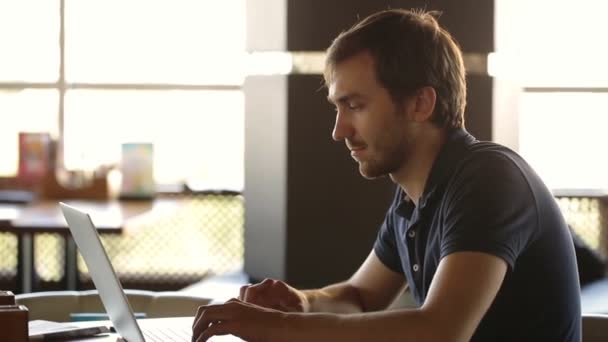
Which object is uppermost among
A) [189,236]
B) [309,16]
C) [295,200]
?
[309,16]

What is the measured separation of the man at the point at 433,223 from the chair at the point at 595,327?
27.0 inches

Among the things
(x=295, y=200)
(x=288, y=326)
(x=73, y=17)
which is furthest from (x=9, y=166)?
(x=288, y=326)

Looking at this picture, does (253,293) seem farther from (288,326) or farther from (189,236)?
(189,236)

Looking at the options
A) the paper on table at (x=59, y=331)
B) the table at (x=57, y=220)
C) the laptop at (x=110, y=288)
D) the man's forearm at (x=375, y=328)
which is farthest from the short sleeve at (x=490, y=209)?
the table at (x=57, y=220)

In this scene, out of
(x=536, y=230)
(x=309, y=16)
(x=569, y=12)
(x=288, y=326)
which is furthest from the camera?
(x=569, y=12)

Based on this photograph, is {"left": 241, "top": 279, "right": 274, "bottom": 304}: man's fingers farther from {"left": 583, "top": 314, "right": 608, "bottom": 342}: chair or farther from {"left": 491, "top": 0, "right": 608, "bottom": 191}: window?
{"left": 491, "top": 0, "right": 608, "bottom": 191}: window

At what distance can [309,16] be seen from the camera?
3.57m

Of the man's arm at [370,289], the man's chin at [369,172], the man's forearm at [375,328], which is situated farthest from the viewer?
the man's arm at [370,289]

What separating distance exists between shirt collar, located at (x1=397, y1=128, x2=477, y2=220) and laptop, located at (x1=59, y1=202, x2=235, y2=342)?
0.45 metres

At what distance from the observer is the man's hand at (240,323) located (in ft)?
5.37

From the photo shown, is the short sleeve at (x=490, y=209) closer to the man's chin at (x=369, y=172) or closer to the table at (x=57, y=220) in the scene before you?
the man's chin at (x=369, y=172)

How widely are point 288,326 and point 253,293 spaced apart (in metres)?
0.44

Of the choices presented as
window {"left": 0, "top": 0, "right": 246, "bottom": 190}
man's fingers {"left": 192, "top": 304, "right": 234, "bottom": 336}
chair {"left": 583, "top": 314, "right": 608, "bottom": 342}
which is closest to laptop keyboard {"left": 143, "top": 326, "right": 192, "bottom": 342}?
man's fingers {"left": 192, "top": 304, "right": 234, "bottom": 336}

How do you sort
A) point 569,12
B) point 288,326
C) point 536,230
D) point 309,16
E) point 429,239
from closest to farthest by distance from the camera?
1. point 288,326
2. point 536,230
3. point 429,239
4. point 309,16
5. point 569,12
